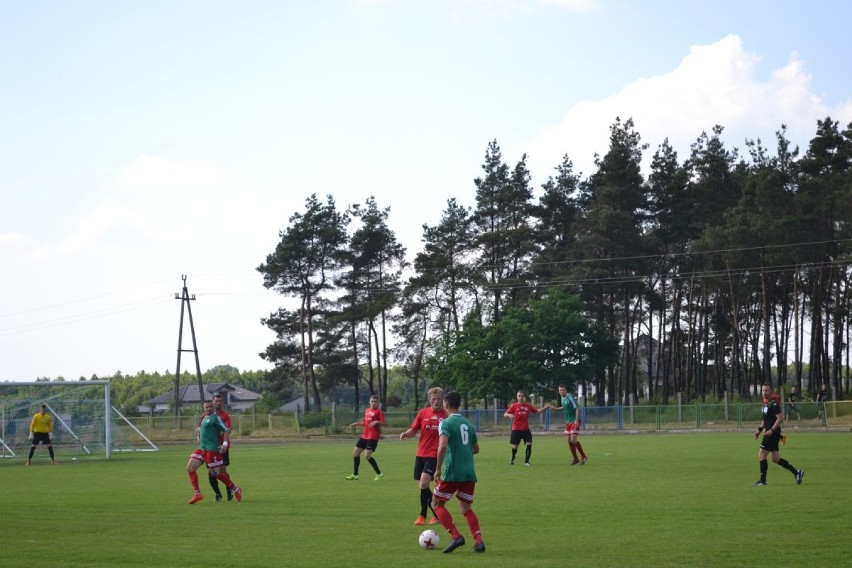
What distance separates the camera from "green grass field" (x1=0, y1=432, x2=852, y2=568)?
11125mm

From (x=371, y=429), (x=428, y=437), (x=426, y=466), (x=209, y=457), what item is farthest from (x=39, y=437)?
(x=426, y=466)

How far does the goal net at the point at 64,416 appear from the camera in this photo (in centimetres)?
4044

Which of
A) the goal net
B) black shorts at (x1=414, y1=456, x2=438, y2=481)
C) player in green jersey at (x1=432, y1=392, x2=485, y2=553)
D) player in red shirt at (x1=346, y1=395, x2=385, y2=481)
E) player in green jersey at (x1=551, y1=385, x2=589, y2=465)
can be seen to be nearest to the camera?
player in green jersey at (x1=432, y1=392, x2=485, y2=553)

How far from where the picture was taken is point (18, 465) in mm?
35219

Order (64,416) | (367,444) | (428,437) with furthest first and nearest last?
(64,416) → (367,444) → (428,437)

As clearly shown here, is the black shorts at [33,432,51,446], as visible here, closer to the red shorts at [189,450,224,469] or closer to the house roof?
the red shorts at [189,450,224,469]

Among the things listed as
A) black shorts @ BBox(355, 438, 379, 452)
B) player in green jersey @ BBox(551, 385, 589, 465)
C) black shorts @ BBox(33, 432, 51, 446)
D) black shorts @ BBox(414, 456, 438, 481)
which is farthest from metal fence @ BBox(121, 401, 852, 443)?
black shorts @ BBox(414, 456, 438, 481)

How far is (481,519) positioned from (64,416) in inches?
1254

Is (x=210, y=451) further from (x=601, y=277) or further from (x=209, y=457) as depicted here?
(x=601, y=277)

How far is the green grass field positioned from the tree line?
42.5 metres

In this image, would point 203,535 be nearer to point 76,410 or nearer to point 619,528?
point 619,528

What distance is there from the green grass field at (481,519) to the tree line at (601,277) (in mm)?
42492

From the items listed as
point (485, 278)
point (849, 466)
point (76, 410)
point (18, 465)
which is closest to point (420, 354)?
point (485, 278)

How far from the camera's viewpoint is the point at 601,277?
2975 inches
